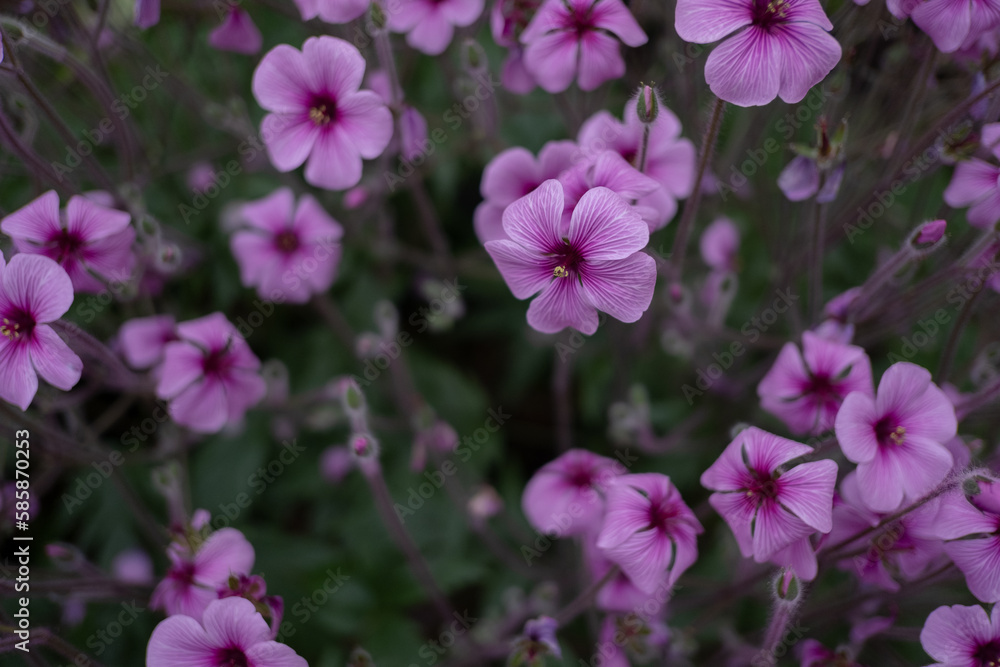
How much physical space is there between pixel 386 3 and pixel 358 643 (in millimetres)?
1652

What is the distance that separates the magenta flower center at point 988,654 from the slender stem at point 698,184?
0.95m

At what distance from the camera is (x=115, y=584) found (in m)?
1.75

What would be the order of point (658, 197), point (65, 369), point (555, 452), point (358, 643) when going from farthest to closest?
point (555, 452) < point (358, 643) < point (658, 197) < point (65, 369)

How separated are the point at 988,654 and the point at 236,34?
7.17 feet

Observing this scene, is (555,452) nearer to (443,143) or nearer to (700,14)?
(443,143)

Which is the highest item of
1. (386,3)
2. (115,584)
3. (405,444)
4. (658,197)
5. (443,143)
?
(443,143)

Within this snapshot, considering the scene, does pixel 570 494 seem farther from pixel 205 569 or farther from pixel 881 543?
pixel 205 569

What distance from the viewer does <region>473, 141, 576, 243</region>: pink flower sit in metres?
1.52

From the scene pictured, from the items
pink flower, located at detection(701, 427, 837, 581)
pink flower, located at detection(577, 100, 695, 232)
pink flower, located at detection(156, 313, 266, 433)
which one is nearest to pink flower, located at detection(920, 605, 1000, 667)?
pink flower, located at detection(701, 427, 837, 581)

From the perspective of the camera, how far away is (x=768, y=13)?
1.27 metres

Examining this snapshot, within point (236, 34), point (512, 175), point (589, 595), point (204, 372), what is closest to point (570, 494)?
point (589, 595)

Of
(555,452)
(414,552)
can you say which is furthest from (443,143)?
(414,552)

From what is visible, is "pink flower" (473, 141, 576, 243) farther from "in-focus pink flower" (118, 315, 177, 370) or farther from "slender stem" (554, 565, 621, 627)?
"in-focus pink flower" (118, 315, 177, 370)

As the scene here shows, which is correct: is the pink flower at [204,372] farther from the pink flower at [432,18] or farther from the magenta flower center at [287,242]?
the pink flower at [432,18]
